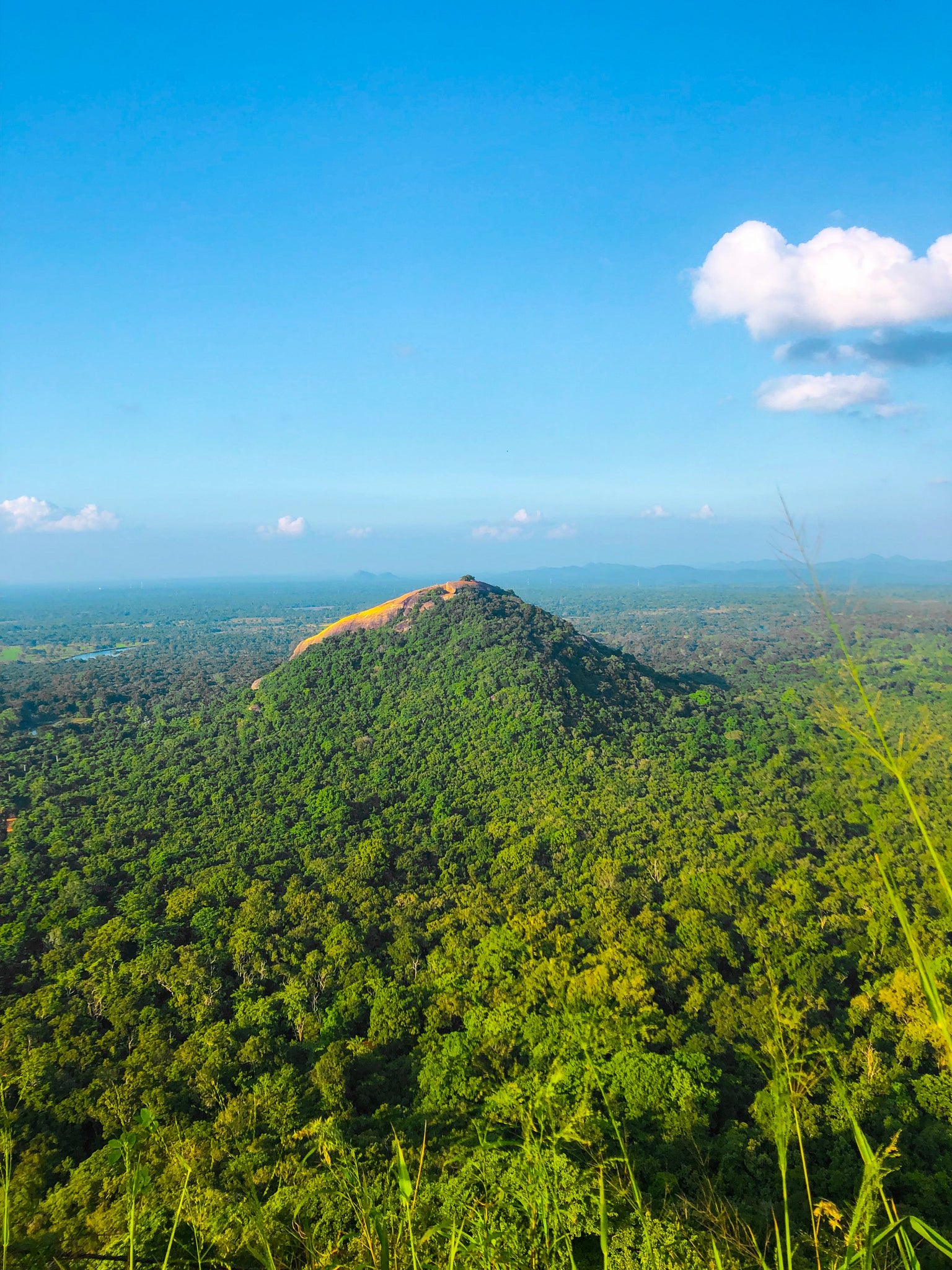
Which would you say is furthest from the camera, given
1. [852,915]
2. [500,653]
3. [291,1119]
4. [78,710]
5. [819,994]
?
[78,710]

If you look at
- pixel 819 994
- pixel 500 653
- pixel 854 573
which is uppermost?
pixel 854 573

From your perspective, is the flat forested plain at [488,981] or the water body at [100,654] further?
the water body at [100,654]

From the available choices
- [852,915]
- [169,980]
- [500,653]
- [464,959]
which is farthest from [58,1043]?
[500,653]

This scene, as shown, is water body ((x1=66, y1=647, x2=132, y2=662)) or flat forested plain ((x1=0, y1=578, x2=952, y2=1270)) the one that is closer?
flat forested plain ((x1=0, y1=578, x2=952, y2=1270))

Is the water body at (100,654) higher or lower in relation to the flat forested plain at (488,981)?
higher

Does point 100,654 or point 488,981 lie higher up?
point 100,654

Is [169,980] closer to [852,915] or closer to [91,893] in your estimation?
[91,893]

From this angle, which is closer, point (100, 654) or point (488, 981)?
point (488, 981)

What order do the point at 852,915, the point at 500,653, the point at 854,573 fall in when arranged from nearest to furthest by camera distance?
the point at 854,573, the point at 852,915, the point at 500,653
